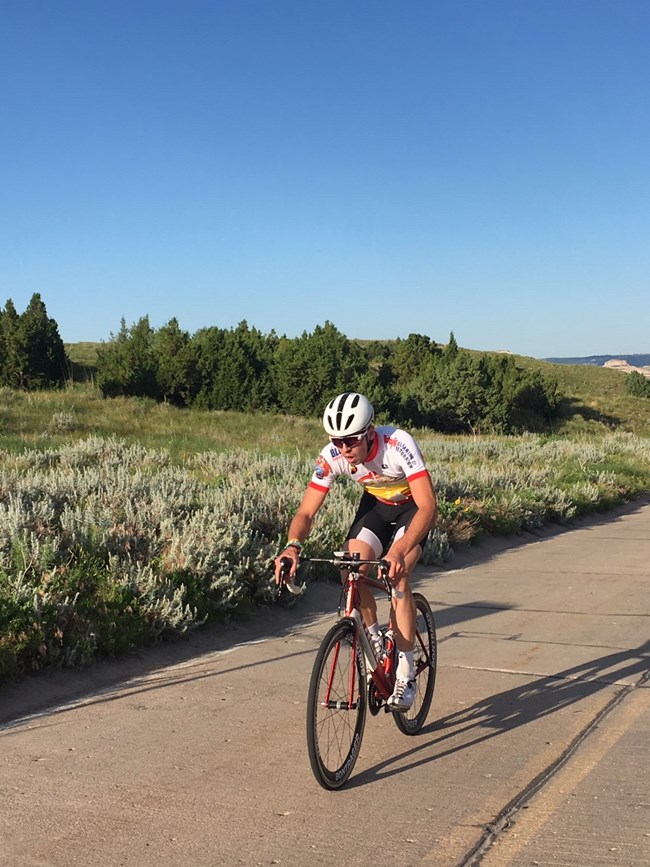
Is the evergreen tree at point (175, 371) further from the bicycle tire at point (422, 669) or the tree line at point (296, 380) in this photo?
the bicycle tire at point (422, 669)

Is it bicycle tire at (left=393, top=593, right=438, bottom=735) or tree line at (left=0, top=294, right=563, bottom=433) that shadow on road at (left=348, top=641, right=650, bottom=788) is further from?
tree line at (left=0, top=294, right=563, bottom=433)

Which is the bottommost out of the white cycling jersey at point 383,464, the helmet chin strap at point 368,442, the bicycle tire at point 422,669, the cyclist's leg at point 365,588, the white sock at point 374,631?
the bicycle tire at point 422,669

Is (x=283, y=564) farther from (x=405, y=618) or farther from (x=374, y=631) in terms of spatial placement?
(x=405, y=618)

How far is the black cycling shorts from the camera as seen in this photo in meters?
5.42

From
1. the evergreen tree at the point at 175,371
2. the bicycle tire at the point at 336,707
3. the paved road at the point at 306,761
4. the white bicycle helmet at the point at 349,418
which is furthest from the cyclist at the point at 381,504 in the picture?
the evergreen tree at the point at 175,371

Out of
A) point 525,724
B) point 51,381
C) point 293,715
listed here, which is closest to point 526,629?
point 525,724

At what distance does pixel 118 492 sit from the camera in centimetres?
1060

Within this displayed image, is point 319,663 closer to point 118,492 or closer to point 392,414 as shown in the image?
point 118,492

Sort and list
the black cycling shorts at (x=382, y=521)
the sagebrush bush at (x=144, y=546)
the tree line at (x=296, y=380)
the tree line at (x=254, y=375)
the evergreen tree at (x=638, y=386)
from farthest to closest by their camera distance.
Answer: the evergreen tree at (x=638, y=386) → the tree line at (x=296, y=380) → the tree line at (x=254, y=375) → the sagebrush bush at (x=144, y=546) → the black cycling shorts at (x=382, y=521)

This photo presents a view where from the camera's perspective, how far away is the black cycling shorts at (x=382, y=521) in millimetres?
5422

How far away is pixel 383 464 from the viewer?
208 inches

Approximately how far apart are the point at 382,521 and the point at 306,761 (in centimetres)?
145

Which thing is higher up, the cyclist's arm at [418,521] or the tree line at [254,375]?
the tree line at [254,375]

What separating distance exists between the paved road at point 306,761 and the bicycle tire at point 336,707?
134mm
